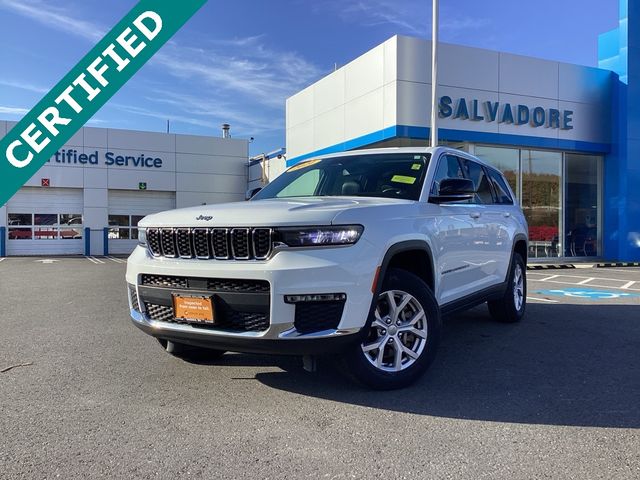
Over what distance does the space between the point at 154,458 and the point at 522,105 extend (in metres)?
16.9

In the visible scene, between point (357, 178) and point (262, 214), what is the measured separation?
166 centimetres

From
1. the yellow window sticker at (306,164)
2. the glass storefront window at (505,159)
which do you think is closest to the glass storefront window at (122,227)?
the glass storefront window at (505,159)

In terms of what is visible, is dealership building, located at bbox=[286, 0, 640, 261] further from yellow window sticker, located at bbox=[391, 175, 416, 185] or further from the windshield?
yellow window sticker, located at bbox=[391, 175, 416, 185]

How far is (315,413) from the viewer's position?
349 cm

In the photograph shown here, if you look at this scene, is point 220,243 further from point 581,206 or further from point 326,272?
point 581,206

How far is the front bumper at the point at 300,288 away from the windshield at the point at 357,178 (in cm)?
122

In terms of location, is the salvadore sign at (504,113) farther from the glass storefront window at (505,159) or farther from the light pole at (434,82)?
the light pole at (434,82)

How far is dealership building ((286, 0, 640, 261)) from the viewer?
15961 millimetres

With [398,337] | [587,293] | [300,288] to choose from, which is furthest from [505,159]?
[300,288]

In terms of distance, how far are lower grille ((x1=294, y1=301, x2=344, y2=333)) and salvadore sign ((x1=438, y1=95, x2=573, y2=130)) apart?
1367 centimetres

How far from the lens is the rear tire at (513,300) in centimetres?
643

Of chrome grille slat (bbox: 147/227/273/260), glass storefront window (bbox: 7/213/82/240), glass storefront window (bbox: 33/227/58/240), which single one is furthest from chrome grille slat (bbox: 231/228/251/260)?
glass storefront window (bbox: 33/227/58/240)

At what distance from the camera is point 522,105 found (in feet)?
55.9

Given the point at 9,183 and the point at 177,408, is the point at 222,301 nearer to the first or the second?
the point at 177,408
